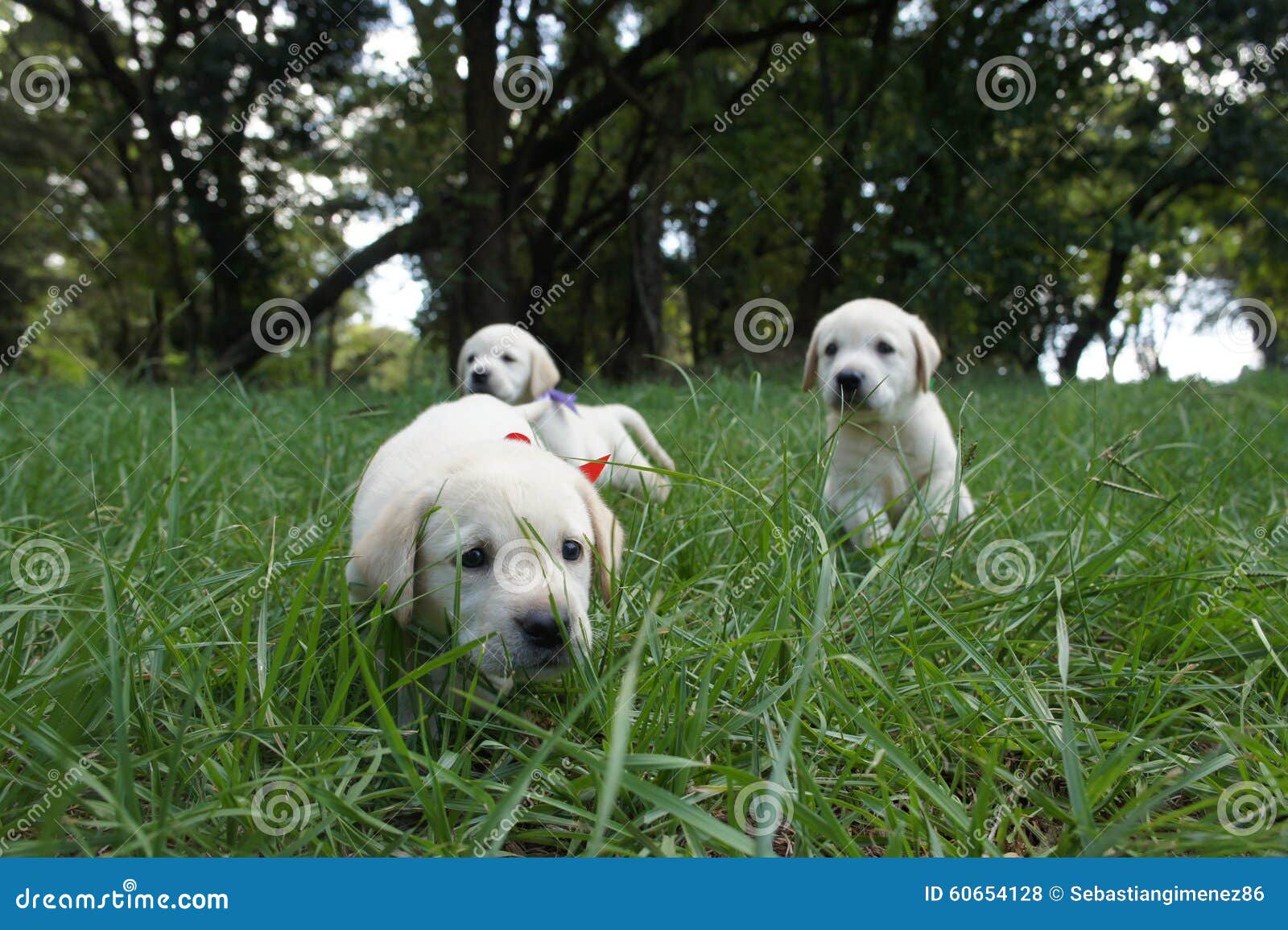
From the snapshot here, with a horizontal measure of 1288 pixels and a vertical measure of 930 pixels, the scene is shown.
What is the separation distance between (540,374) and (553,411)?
155 cm

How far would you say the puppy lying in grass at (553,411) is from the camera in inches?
166

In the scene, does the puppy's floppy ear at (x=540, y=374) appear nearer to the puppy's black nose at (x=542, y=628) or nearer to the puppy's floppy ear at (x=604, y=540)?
the puppy's floppy ear at (x=604, y=540)

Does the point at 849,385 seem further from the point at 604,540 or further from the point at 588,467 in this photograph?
the point at 604,540

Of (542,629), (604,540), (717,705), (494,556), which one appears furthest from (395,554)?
(717,705)

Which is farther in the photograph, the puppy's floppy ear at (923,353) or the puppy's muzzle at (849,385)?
the puppy's floppy ear at (923,353)

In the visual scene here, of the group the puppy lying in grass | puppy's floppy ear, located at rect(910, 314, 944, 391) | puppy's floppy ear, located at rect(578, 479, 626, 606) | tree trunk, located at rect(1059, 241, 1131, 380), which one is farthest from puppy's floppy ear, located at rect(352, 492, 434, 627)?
tree trunk, located at rect(1059, 241, 1131, 380)

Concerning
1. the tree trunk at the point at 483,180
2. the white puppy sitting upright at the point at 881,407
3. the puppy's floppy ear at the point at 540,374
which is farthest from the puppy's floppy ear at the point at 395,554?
the tree trunk at the point at 483,180

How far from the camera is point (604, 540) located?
2301mm

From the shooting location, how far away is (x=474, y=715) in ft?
6.84

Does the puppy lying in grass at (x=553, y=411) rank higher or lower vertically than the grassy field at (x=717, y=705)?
higher

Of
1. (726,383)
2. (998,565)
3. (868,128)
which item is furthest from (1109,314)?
(998,565)

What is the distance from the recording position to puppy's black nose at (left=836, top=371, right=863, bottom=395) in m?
3.62

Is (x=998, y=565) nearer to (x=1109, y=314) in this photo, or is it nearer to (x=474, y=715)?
(x=474, y=715)

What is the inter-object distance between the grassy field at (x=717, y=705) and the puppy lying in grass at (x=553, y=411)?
1.24m
